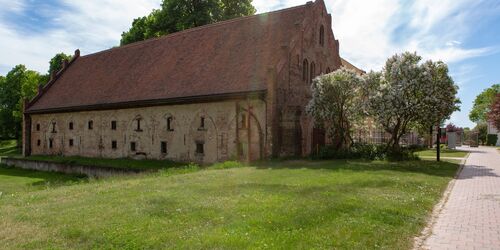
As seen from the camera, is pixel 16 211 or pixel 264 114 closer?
pixel 16 211

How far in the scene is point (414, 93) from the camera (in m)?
20.5

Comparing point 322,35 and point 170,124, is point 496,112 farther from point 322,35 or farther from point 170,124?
point 170,124

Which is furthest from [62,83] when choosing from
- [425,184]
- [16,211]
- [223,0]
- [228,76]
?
[425,184]

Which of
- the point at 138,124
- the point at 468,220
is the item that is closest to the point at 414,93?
the point at 468,220

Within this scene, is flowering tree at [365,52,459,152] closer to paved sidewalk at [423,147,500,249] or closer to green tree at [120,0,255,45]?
paved sidewalk at [423,147,500,249]

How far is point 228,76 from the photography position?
2402cm

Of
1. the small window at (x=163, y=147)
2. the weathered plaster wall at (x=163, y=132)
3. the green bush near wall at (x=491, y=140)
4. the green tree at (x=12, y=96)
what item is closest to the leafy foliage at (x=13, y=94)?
the green tree at (x=12, y=96)

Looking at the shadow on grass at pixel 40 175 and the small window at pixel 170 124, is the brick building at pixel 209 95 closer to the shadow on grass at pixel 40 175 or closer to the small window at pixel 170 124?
the small window at pixel 170 124

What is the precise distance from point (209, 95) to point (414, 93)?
36.2 ft

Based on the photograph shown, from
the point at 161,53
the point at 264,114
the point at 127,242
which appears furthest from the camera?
the point at 161,53

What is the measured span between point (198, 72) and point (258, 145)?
23.4 ft

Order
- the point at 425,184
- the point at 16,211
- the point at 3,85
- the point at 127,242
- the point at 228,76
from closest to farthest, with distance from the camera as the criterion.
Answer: the point at 127,242, the point at 16,211, the point at 425,184, the point at 228,76, the point at 3,85

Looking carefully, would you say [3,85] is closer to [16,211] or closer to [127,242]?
[16,211]

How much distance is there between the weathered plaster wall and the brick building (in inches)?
2.4
